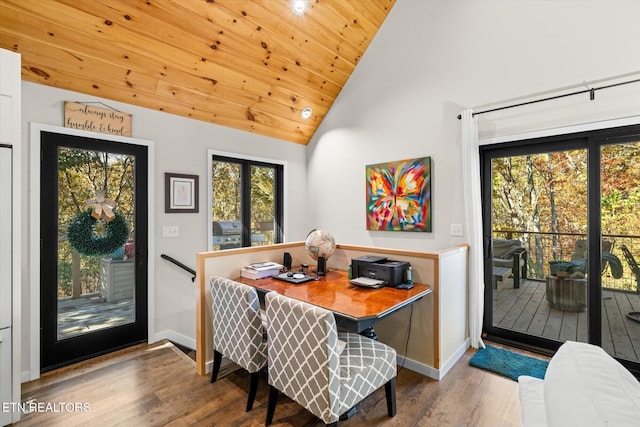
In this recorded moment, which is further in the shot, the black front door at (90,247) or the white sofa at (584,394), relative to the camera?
the black front door at (90,247)

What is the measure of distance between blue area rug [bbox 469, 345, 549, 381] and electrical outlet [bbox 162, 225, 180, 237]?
10.3 ft

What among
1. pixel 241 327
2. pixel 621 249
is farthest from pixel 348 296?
pixel 621 249

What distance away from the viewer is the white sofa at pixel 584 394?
65 cm

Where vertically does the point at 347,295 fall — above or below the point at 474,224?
below

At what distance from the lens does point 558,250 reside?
2746 mm

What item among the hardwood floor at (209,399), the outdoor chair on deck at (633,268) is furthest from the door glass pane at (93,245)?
the outdoor chair on deck at (633,268)

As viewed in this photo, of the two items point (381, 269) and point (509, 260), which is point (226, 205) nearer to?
point (381, 269)

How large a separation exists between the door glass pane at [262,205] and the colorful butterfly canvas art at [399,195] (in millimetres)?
1441

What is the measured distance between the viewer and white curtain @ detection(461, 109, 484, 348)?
285 centimetres

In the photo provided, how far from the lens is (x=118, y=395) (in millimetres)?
2158

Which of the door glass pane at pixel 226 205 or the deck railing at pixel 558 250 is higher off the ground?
the door glass pane at pixel 226 205

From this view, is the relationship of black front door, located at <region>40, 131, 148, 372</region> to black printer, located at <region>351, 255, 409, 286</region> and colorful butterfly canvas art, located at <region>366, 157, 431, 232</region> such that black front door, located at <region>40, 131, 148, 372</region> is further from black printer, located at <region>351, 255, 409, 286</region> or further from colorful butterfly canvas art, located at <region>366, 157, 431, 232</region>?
colorful butterfly canvas art, located at <region>366, 157, 431, 232</region>

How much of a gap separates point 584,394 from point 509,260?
2.62 meters

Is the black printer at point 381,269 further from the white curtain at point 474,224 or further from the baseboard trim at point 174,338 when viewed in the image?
the baseboard trim at point 174,338
